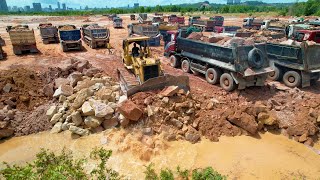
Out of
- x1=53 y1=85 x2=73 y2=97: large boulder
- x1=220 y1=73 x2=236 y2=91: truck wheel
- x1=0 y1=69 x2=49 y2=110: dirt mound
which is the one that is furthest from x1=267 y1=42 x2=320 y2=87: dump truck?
x1=0 y1=69 x2=49 y2=110: dirt mound

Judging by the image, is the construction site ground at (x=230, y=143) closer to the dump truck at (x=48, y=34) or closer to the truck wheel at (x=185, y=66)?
the truck wheel at (x=185, y=66)

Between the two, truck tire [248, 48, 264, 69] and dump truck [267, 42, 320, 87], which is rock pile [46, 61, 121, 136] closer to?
truck tire [248, 48, 264, 69]

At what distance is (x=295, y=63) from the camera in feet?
33.2

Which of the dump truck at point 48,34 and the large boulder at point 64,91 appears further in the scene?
the dump truck at point 48,34

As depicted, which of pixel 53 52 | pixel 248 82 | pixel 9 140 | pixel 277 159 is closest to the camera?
pixel 277 159

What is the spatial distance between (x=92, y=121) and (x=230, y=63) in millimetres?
5785

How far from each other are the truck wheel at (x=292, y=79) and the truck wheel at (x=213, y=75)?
2.95 meters

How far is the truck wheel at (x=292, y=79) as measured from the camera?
33.1 ft

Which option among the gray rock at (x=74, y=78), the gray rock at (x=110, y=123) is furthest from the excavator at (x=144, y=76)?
the gray rock at (x=74, y=78)

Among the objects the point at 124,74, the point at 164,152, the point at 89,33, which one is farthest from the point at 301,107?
the point at 89,33

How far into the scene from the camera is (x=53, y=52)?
57.5 feet

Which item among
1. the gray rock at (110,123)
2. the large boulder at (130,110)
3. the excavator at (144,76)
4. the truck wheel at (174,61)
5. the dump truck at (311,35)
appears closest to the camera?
the large boulder at (130,110)

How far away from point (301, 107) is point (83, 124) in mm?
8032

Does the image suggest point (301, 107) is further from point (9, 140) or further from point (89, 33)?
point (89, 33)
